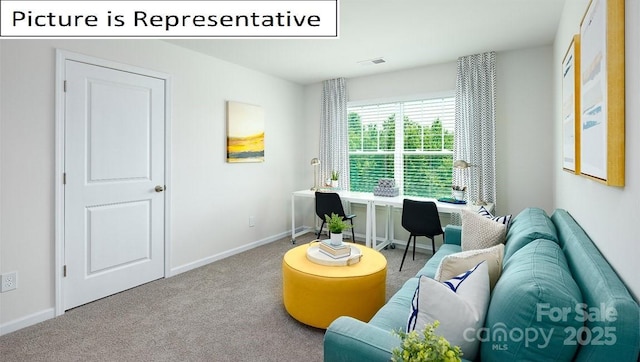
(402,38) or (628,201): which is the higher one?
(402,38)

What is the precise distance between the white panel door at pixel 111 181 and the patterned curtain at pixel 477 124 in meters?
3.29

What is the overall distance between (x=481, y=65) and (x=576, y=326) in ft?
11.2

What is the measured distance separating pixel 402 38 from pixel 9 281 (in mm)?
3746

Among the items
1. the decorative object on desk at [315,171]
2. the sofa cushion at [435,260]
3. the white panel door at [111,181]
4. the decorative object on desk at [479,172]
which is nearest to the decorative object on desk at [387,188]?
the decorative object on desk at [479,172]

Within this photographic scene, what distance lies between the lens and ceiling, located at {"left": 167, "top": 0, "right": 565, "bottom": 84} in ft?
8.41

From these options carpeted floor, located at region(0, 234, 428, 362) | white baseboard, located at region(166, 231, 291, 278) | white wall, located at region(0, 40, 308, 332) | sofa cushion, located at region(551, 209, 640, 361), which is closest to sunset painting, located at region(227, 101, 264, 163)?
white wall, located at region(0, 40, 308, 332)

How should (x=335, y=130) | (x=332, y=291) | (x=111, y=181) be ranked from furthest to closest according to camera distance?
(x=335, y=130), (x=111, y=181), (x=332, y=291)

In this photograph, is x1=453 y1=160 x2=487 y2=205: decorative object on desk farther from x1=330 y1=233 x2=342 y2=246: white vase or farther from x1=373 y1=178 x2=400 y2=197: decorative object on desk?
x1=330 y1=233 x2=342 y2=246: white vase

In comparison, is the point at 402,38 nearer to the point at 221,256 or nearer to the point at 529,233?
the point at 529,233

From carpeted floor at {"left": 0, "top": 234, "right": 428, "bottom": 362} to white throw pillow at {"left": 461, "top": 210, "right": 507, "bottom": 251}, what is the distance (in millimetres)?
887

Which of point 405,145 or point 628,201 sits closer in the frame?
point 628,201

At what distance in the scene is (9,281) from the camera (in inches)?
88.5

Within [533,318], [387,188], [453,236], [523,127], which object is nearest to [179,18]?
[533,318]

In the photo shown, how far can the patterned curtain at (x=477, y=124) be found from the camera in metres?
3.63
